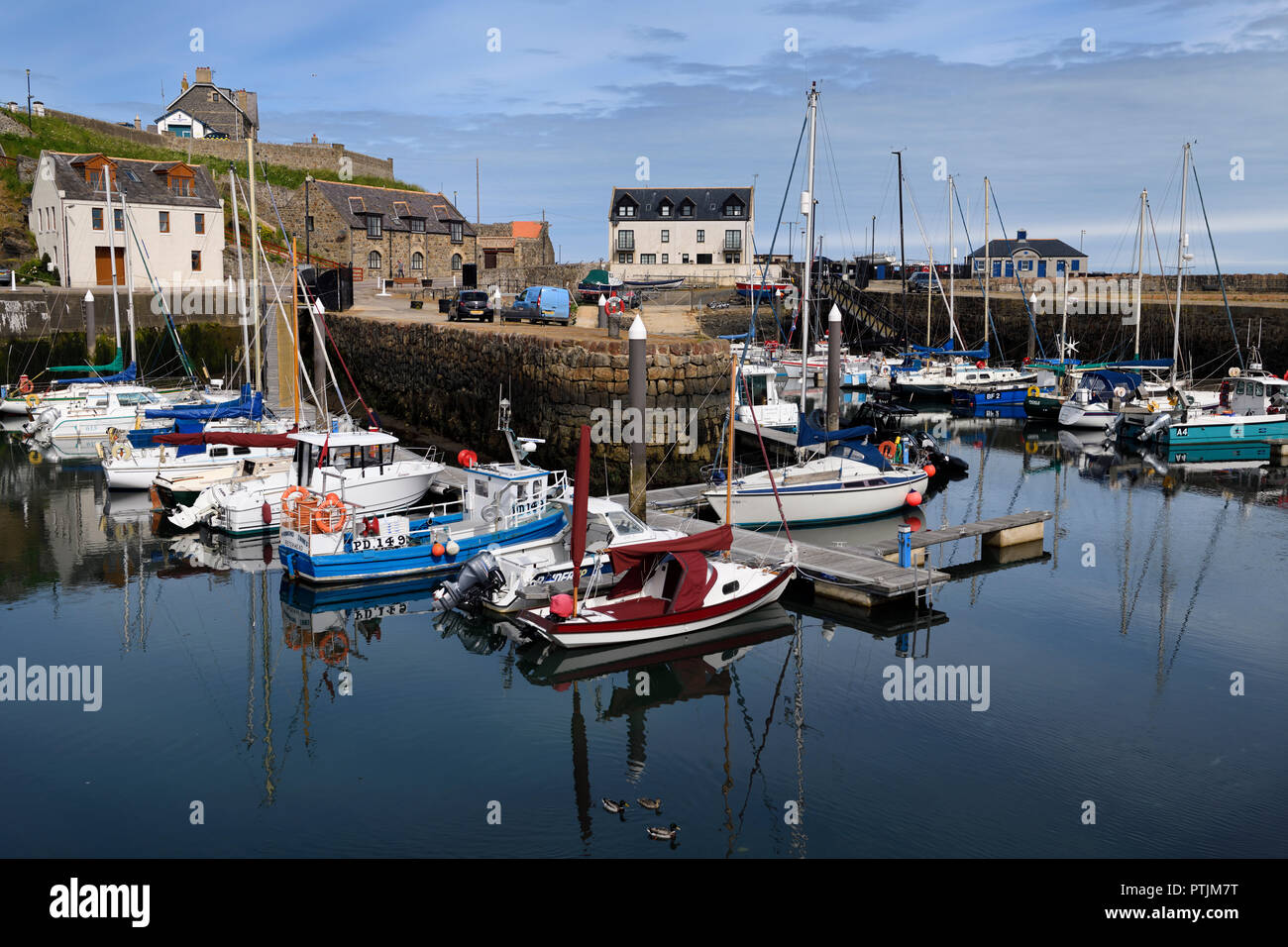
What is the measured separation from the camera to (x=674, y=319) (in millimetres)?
54438

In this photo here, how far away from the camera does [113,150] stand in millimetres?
73375

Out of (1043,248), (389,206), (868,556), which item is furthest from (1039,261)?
(868,556)

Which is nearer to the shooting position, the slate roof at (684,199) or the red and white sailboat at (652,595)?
the red and white sailboat at (652,595)

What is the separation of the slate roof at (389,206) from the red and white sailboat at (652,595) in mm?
58868

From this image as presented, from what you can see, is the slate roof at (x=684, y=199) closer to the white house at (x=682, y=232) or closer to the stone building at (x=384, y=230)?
the white house at (x=682, y=232)

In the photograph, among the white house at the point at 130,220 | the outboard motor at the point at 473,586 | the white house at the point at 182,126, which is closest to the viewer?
the outboard motor at the point at 473,586

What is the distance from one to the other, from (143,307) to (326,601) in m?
39.3

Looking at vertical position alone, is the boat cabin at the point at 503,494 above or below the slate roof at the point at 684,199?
below

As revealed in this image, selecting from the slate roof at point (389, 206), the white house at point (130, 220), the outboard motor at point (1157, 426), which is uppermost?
the slate roof at point (389, 206)

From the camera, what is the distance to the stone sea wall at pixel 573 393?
32.6 metres

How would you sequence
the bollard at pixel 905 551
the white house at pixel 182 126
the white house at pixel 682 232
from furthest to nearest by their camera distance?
the white house at pixel 182 126 → the white house at pixel 682 232 → the bollard at pixel 905 551

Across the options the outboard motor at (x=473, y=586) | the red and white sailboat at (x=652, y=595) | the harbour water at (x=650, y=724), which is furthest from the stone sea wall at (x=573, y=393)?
the red and white sailboat at (x=652, y=595)
